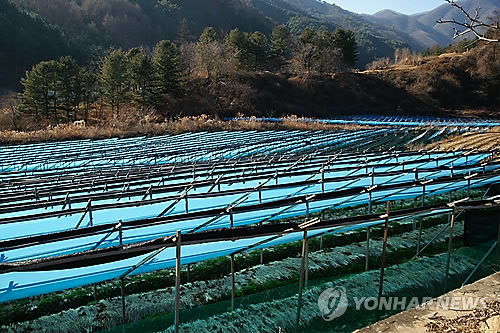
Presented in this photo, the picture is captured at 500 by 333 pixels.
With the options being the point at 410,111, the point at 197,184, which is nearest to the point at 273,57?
the point at 410,111

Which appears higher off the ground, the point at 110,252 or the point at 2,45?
the point at 2,45

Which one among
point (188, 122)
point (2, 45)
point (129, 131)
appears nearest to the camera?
point (129, 131)

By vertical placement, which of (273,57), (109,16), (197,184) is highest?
(109,16)

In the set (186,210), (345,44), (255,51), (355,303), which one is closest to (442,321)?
(355,303)

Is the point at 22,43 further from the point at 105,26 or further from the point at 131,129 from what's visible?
the point at 131,129

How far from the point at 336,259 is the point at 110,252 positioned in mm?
3430

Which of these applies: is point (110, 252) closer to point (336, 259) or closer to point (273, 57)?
point (336, 259)

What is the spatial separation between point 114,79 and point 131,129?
9838 millimetres

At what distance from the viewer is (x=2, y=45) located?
4600cm

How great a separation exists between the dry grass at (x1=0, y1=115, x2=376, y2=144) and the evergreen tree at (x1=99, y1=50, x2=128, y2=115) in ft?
23.0

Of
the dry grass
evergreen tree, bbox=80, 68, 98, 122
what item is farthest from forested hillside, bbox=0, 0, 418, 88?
the dry grass

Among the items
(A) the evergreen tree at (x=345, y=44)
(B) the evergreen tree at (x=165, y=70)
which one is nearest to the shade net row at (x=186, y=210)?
(B) the evergreen tree at (x=165, y=70)

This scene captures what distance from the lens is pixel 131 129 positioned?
22250 mm

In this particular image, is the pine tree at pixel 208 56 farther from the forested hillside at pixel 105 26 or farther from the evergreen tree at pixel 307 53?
the forested hillside at pixel 105 26
